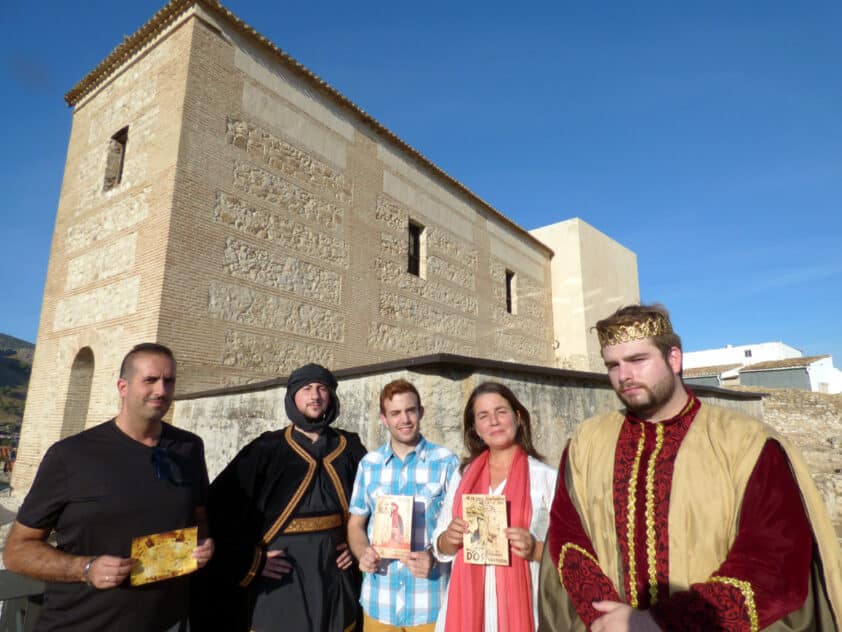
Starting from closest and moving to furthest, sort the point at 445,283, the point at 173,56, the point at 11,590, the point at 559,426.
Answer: the point at 11,590 < the point at 559,426 < the point at 173,56 < the point at 445,283

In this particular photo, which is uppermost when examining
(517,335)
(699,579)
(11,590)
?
(517,335)

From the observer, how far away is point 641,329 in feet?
5.51

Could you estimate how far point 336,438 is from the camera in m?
2.75

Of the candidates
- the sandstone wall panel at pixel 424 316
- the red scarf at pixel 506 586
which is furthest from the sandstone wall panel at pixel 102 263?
the red scarf at pixel 506 586

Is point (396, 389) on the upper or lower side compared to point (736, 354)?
lower

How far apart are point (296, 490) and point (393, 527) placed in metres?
0.60

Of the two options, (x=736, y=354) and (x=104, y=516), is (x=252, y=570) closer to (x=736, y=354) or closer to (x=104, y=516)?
(x=104, y=516)

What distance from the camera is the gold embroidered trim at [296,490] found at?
2391 mm

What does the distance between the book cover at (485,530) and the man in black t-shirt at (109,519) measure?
3.65ft

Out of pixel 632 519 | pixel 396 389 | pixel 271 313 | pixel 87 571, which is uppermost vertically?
pixel 271 313

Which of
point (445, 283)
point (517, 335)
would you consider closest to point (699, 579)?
point (445, 283)

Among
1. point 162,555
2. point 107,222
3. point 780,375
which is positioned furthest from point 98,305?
point 780,375

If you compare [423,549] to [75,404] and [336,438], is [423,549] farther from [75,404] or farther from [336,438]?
[75,404]

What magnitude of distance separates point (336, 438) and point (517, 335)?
15285 mm
